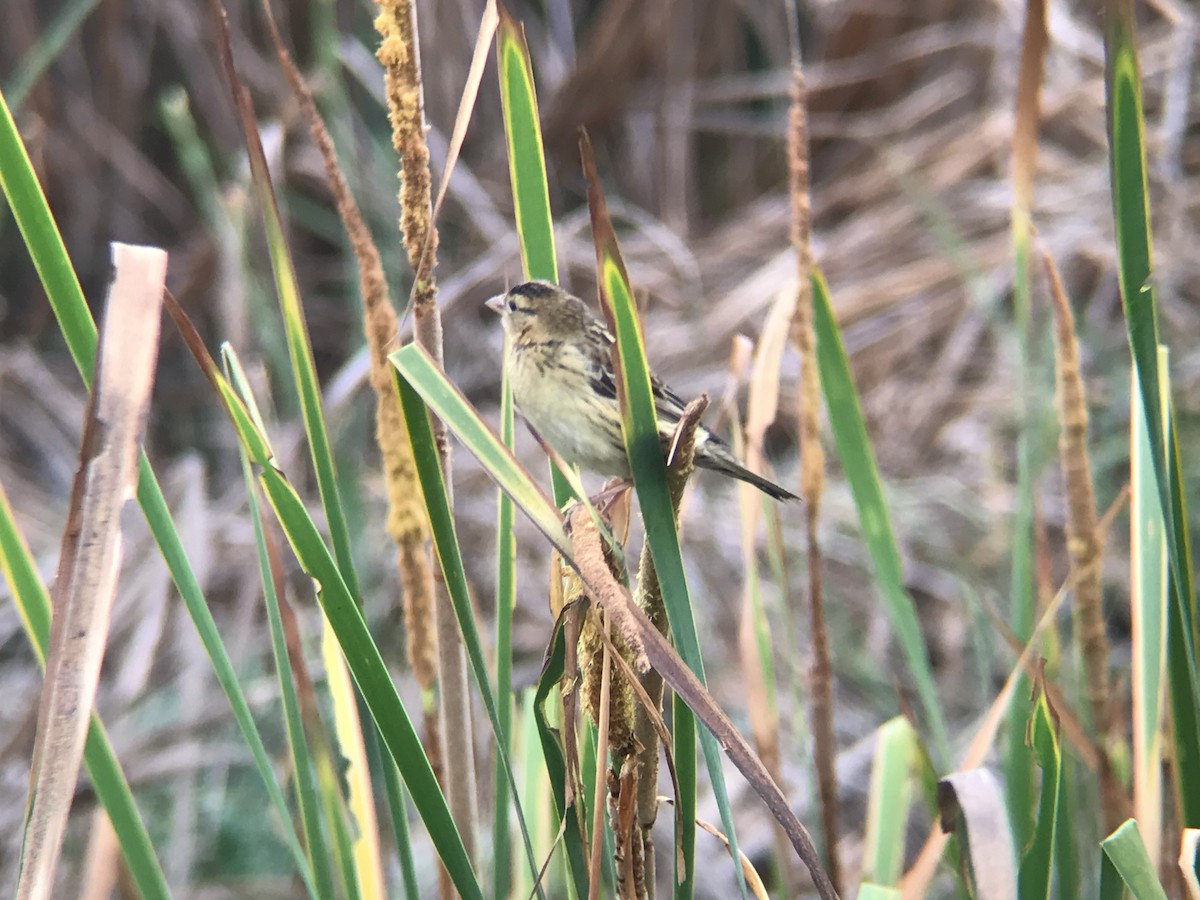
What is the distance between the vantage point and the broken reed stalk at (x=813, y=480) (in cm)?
115

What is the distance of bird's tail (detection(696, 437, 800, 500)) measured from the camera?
51.6 inches

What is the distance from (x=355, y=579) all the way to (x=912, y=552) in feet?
7.01

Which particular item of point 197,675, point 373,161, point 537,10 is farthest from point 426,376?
point 537,10

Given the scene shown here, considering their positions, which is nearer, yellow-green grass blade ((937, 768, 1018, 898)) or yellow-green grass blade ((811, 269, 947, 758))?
yellow-green grass blade ((937, 768, 1018, 898))

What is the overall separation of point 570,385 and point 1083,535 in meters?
0.77

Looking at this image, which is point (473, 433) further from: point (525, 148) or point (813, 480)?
point (813, 480)

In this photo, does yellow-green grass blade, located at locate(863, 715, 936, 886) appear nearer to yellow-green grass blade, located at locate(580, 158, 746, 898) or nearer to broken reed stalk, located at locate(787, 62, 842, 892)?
broken reed stalk, located at locate(787, 62, 842, 892)

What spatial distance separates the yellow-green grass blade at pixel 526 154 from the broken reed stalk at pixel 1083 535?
1.56 feet

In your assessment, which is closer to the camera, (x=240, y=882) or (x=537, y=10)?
(x=240, y=882)

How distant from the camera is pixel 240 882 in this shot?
223cm

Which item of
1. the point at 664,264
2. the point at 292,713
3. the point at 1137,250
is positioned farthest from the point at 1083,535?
the point at 664,264

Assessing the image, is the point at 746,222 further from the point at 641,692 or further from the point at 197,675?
the point at 641,692

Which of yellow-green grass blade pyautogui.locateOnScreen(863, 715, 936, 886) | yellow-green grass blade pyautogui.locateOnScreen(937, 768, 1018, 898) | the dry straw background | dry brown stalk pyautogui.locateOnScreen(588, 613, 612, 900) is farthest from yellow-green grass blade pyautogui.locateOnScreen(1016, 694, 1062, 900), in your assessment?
the dry straw background

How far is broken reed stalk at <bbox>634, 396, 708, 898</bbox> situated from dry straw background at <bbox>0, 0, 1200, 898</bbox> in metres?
1.28
